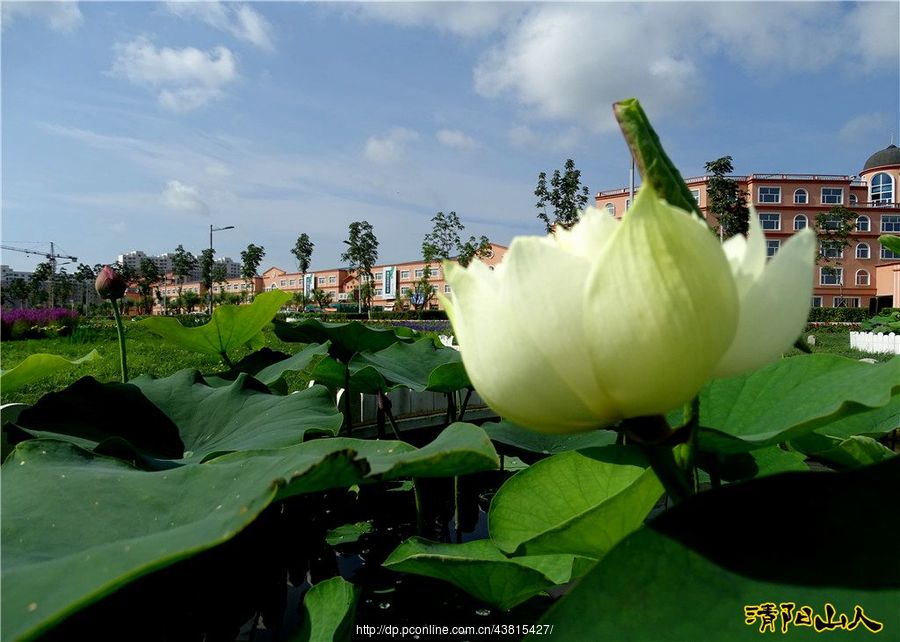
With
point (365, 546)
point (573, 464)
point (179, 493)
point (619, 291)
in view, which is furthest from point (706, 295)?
point (365, 546)

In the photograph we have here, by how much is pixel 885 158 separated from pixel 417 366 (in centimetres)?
4280

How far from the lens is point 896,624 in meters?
0.25

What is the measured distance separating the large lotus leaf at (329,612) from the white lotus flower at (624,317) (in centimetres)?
34

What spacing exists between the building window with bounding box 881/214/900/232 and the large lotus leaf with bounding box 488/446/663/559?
37.8 metres

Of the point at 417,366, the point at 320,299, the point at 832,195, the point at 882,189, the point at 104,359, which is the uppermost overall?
the point at 882,189

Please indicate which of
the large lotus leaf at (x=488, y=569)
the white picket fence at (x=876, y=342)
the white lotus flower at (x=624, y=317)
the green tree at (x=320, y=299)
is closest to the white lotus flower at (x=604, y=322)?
the white lotus flower at (x=624, y=317)

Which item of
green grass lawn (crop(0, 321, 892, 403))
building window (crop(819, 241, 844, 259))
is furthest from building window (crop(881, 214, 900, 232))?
green grass lawn (crop(0, 321, 892, 403))

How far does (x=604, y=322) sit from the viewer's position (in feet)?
0.80

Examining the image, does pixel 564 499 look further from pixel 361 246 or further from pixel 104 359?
pixel 361 246

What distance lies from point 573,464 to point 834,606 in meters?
0.24

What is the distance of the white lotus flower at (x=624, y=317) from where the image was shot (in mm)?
239

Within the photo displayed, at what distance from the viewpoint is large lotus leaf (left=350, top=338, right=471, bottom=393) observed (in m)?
1.02

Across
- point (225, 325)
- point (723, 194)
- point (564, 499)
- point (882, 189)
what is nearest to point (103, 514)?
point (564, 499)

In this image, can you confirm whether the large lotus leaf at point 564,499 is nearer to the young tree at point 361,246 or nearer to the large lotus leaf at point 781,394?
the large lotus leaf at point 781,394
